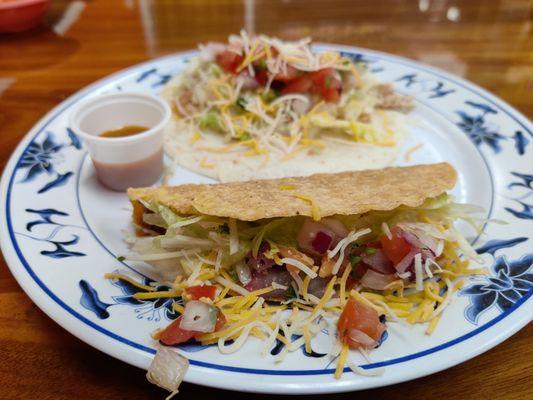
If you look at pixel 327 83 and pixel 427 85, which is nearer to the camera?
pixel 327 83

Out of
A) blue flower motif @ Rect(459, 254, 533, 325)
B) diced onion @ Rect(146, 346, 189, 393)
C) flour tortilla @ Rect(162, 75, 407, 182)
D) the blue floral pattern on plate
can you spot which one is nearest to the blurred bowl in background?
flour tortilla @ Rect(162, 75, 407, 182)

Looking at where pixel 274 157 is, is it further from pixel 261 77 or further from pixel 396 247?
pixel 396 247

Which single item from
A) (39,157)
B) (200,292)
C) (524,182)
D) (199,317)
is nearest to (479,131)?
(524,182)

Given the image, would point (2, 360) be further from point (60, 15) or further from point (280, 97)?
point (60, 15)

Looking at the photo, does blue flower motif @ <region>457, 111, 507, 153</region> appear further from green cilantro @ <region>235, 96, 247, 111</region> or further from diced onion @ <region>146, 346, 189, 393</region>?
diced onion @ <region>146, 346, 189, 393</region>

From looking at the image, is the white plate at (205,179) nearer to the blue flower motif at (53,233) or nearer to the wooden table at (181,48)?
the blue flower motif at (53,233)

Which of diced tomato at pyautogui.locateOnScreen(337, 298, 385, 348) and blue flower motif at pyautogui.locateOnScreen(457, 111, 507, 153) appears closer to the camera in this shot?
diced tomato at pyautogui.locateOnScreen(337, 298, 385, 348)
